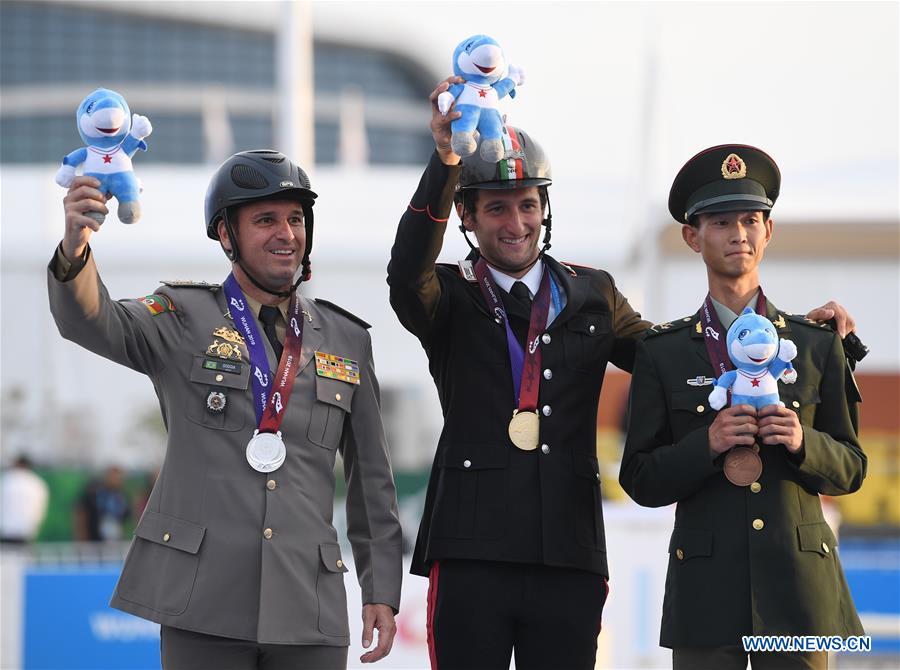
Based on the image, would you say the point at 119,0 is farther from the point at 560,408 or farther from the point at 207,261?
the point at 560,408

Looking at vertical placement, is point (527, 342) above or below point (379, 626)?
above

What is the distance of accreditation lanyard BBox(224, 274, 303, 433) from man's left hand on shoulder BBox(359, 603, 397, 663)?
687 millimetres

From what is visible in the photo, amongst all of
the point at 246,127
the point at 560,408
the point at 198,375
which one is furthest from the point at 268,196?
the point at 246,127

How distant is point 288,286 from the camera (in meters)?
4.33

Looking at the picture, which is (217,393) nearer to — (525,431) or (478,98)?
(525,431)

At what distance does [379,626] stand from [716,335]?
4.71 ft

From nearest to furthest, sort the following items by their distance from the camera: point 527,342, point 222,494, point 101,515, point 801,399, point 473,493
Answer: point 222,494, point 801,399, point 473,493, point 527,342, point 101,515

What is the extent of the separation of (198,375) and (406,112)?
6485 centimetres

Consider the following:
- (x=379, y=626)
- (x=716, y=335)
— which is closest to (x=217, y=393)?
(x=379, y=626)

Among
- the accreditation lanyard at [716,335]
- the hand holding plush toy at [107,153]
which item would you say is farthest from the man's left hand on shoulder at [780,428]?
the hand holding plush toy at [107,153]

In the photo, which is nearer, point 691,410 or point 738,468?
point 738,468

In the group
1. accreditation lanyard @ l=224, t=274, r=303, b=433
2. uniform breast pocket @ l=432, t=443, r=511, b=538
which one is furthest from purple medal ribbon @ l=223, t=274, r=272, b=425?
uniform breast pocket @ l=432, t=443, r=511, b=538

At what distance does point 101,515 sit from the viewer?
14.8 metres

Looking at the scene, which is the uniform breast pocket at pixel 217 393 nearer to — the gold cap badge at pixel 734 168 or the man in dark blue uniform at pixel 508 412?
the man in dark blue uniform at pixel 508 412
